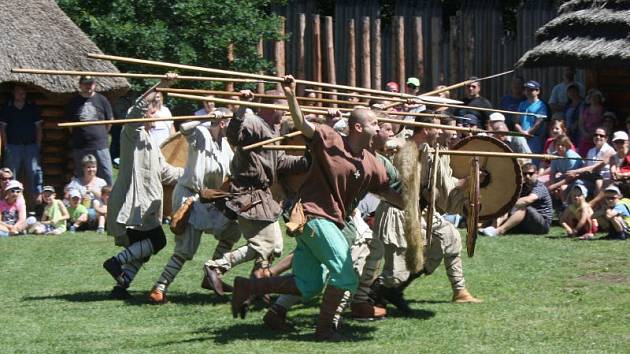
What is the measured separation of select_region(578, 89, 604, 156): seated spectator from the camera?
1923 centimetres

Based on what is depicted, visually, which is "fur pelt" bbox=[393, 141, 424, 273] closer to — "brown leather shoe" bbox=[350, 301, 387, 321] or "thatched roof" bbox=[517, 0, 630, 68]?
"brown leather shoe" bbox=[350, 301, 387, 321]

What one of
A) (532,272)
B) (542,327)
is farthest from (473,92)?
(542,327)

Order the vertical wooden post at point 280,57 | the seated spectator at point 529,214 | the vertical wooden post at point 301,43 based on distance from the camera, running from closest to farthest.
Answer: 1. the seated spectator at point 529,214
2. the vertical wooden post at point 280,57
3. the vertical wooden post at point 301,43

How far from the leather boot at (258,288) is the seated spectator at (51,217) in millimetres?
7690

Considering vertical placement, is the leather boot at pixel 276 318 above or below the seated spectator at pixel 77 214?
below

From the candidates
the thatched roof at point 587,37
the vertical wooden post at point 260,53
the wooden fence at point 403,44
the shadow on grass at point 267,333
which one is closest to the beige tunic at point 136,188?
the shadow on grass at point 267,333

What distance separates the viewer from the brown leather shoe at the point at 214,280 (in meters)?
12.0

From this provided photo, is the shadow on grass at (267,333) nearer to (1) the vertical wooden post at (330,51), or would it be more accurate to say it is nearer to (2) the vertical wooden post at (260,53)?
(2) the vertical wooden post at (260,53)

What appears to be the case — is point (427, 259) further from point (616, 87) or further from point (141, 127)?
point (616, 87)

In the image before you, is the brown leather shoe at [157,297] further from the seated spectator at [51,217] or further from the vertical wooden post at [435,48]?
the vertical wooden post at [435,48]

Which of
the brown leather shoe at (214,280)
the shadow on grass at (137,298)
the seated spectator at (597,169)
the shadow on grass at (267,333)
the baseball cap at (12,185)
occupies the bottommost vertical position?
the shadow on grass at (267,333)

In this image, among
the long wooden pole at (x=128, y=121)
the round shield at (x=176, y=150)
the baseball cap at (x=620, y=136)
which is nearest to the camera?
the long wooden pole at (x=128, y=121)

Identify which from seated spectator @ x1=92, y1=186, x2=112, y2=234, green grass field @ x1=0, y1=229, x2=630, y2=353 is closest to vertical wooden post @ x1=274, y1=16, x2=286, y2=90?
seated spectator @ x1=92, y1=186, x2=112, y2=234

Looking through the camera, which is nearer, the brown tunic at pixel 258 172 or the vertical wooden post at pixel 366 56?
the brown tunic at pixel 258 172
